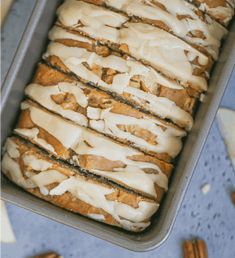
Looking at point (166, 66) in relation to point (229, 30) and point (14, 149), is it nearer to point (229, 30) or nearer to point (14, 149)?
point (229, 30)

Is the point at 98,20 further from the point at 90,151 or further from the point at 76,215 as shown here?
the point at 76,215

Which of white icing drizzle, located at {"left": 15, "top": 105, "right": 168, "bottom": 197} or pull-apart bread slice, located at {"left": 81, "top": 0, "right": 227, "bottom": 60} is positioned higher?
pull-apart bread slice, located at {"left": 81, "top": 0, "right": 227, "bottom": 60}

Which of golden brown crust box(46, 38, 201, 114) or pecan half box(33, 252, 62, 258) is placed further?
pecan half box(33, 252, 62, 258)

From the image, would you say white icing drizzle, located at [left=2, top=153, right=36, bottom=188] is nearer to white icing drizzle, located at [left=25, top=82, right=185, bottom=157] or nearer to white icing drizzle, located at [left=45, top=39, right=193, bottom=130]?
white icing drizzle, located at [left=25, top=82, right=185, bottom=157]

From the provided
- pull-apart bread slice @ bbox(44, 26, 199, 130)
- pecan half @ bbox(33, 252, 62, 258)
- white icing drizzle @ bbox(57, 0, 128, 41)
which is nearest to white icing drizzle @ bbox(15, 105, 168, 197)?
pull-apart bread slice @ bbox(44, 26, 199, 130)

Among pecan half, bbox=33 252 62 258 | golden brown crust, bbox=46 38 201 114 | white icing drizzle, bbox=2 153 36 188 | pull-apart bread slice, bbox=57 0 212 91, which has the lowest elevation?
pecan half, bbox=33 252 62 258

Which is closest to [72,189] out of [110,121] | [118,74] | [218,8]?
[110,121]

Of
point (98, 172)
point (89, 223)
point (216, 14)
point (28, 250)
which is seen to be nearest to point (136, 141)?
point (98, 172)

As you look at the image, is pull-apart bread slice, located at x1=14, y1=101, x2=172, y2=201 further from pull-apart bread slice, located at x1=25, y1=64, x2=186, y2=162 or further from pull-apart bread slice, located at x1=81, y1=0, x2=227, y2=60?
pull-apart bread slice, located at x1=81, y1=0, x2=227, y2=60
